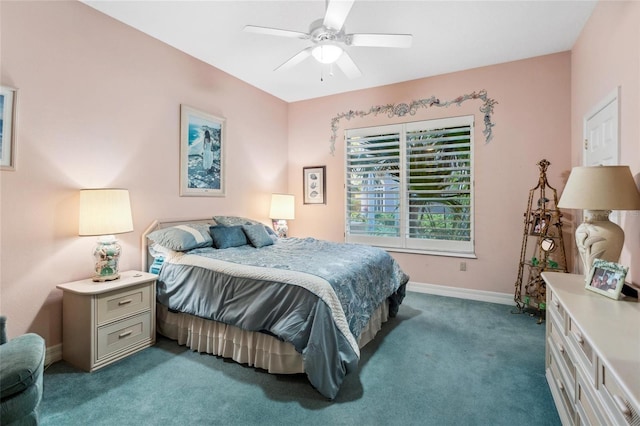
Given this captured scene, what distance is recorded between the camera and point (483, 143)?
383cm

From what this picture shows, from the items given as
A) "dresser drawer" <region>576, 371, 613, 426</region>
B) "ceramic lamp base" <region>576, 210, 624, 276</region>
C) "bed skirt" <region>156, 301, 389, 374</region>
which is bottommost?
"bed skirt" <region>156, 301, 389, 374</region>

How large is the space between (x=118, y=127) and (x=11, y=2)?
40.7 inches

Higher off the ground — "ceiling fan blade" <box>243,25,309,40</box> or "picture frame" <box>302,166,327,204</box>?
"ceiling fan blade" <box>243,25,309,40</box>

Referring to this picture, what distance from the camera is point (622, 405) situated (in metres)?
0.94

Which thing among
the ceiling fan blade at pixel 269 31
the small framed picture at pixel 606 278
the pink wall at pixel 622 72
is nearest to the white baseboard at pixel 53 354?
the ceiling fan blade at pixel 269 31

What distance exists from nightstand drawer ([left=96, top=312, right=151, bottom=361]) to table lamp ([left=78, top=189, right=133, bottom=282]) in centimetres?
40

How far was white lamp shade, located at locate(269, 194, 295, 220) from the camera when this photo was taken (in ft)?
15.3

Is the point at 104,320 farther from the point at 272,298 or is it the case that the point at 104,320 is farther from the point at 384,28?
the point at 384,28

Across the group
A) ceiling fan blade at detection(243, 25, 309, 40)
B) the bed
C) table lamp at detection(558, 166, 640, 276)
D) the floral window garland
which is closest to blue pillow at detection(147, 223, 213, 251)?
the bed

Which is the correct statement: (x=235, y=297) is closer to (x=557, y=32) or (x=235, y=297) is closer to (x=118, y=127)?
(x=118, y=127)

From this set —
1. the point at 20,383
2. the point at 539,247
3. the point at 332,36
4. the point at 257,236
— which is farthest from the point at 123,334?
the point at 539,247

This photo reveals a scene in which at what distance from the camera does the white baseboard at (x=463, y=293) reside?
3.71 m

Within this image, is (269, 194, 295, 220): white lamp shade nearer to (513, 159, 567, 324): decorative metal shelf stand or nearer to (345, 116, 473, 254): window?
(345, 116, 473, 254): window

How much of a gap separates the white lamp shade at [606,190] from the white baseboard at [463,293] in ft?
7.76
